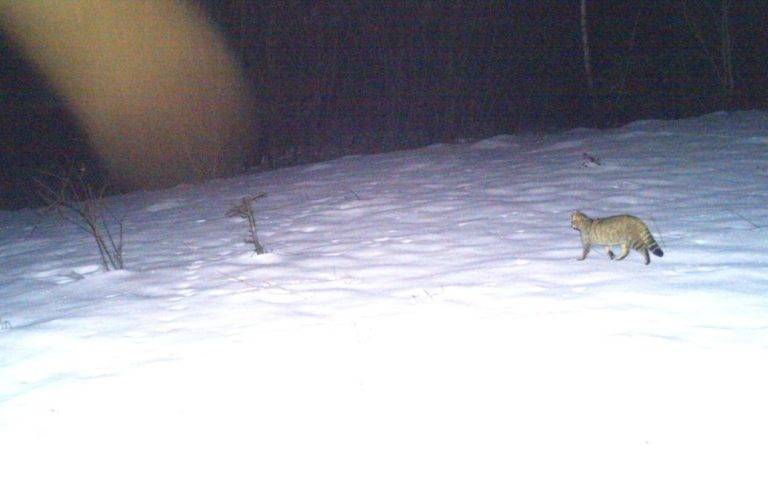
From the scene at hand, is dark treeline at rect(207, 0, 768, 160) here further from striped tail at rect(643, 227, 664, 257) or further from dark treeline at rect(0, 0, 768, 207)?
striped tail at rect(643, 227, 664, 257)

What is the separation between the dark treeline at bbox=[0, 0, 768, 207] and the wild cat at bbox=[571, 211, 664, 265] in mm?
11754

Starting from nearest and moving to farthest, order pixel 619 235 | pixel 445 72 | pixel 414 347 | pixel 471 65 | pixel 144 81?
pixel 414 347 < pixel 619 235 < pixel 144 81 < pixel 445 72 < pixel 471 65

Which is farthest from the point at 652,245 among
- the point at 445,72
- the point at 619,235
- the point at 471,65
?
the point at 471,65

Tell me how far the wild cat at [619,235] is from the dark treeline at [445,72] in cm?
1175

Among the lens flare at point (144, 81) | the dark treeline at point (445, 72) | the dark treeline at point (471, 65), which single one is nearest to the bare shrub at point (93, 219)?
the lens flare at point (144, 81)

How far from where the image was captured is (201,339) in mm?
4309

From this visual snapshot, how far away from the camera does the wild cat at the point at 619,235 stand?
189 inches

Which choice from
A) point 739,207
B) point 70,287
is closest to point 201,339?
point 70,287

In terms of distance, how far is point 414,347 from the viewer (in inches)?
152

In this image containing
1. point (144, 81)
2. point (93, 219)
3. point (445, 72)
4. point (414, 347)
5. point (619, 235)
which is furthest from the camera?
point (445, 72)

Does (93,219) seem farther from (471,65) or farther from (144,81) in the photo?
(471,65)

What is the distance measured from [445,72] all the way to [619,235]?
56.4ft

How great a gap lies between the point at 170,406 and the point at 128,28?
15.7 meters

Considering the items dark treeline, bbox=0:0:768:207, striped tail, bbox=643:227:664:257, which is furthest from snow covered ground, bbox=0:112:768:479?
dark treeline, bbox=0:0:768:207
